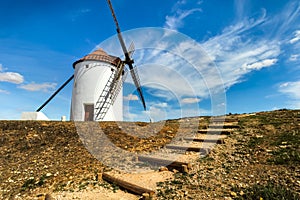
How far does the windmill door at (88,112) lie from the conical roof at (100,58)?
17.9 ft

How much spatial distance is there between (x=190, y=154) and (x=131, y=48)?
20.3m

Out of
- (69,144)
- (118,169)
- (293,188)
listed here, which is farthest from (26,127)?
(293,188)

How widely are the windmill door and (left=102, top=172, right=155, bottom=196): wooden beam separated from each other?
50.2ft

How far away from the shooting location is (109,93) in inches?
846

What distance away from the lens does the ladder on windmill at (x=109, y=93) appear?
2083 centimetres

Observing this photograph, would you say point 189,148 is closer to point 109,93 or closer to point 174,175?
point 174,175

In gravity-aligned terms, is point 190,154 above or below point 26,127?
below

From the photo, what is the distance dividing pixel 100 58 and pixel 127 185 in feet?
61.5

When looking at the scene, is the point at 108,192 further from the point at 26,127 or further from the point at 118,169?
the point at 26,127

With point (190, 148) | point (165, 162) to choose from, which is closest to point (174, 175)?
point (165, 162)

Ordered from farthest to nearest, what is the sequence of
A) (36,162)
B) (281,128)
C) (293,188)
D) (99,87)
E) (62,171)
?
1. (99,87)
2. (281,128)
3. (36,162)
4. (62,171)
5. (293,188)

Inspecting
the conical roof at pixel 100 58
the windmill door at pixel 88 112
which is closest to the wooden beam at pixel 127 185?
the windmill door at pixel 88 112

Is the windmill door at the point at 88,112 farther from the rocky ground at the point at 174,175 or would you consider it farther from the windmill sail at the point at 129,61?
the rocky ground at the point at 174,175

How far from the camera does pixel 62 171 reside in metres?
6.78
